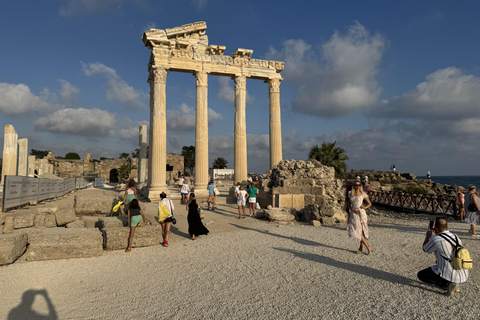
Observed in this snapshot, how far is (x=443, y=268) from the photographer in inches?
175

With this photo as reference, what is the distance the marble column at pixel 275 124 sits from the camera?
21.8 metres

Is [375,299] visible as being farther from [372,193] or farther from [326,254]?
[372,193]

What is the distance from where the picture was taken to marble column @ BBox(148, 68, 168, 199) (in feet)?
62.7

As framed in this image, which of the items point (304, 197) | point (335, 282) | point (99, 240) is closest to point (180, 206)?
point (304, 197)

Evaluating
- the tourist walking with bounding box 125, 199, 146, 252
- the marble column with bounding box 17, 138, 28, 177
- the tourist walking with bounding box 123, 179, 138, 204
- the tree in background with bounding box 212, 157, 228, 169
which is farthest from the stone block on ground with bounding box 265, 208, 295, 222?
the tree in background with bounding box 212, 157, 228, 169

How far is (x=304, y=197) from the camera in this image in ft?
48.3

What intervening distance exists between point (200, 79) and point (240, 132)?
452cm

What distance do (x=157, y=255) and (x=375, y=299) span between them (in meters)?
5.01

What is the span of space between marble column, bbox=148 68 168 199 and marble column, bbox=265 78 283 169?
767 cm

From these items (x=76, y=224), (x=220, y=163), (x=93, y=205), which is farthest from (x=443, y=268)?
(x=220, y=163)

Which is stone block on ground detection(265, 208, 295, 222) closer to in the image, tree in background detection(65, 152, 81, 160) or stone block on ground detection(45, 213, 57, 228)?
stone block on ground detection(45, 213, 57, 228)

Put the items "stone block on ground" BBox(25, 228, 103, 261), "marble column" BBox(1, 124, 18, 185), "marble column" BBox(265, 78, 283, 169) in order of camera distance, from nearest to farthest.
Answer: "stone block on ground" BBox(25, 228, 103, 261), "marble column" BBox(265, 78, 283, 169), "marble column" BBox(1, 124, 18, 185)

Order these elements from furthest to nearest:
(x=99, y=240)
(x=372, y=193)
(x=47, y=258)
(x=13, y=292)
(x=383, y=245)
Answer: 1. (x=372, y=193)
2. (x=383, y=245)
3. (x=99, y=240)
4. (x=47, y=258)
5. (x=13, y=292)

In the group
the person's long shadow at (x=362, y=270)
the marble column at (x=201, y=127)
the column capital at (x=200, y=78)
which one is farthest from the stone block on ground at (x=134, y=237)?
the column capital at (x=200, y=78)
